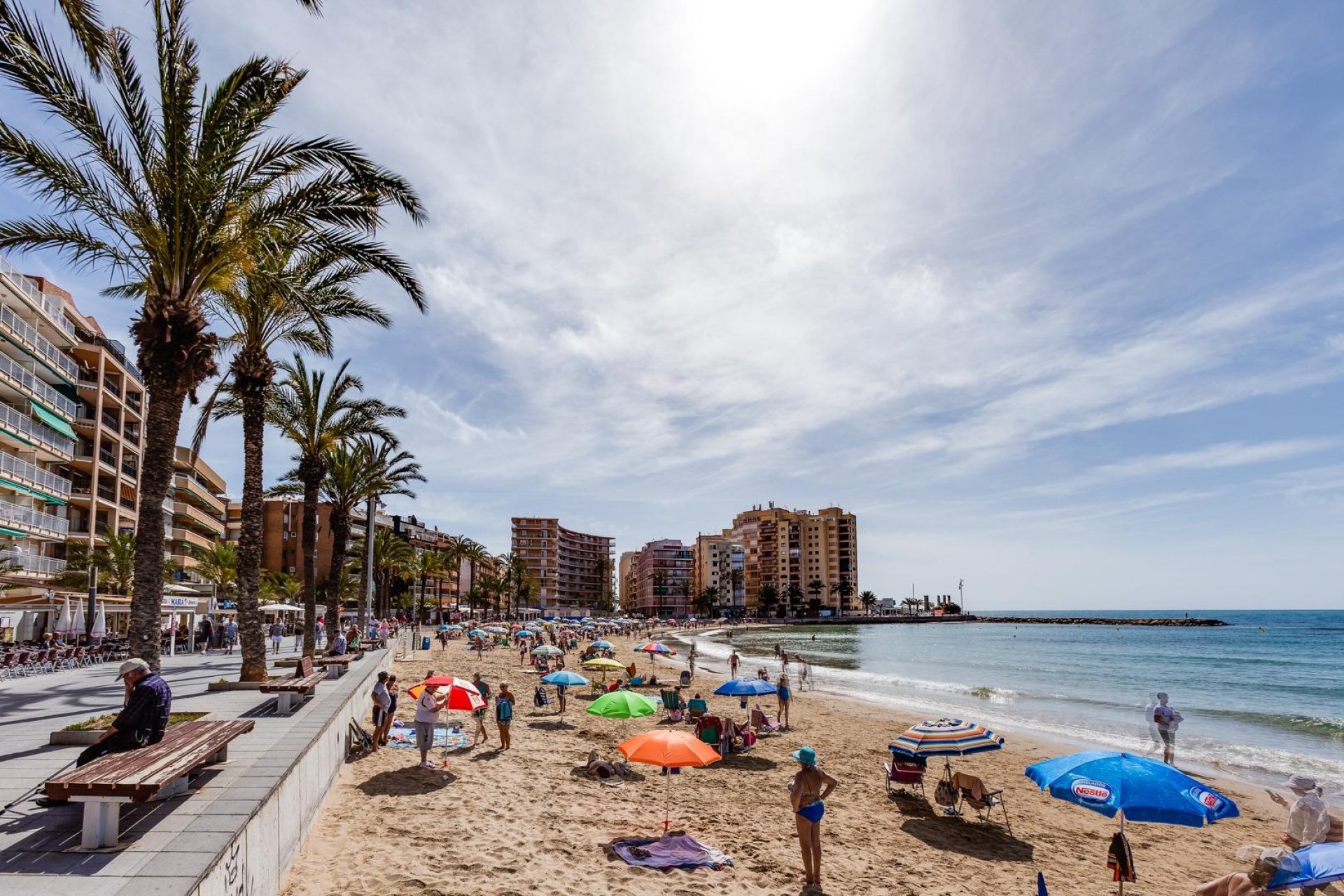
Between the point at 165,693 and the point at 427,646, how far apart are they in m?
34.0

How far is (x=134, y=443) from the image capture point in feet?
149

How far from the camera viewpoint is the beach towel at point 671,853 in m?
8.45

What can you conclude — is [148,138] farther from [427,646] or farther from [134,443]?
[134,443]

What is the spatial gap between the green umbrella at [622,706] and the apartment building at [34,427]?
1079 inches

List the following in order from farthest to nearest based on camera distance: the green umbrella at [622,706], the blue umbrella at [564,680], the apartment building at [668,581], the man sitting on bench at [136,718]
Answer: the apartment building at [668,581]
the blue umbrella at [564,680]
the green umbrella at [622,706]
the man sitting on bench at [136,718]

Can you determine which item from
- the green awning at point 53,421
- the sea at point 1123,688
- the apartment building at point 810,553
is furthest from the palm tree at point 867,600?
the green awning at point 53,421

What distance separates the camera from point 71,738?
27.5 ft

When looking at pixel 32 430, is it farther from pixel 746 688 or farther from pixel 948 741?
pixel 948 741

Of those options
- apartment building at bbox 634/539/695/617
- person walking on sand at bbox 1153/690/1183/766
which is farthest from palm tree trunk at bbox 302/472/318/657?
apartment building at bbox 634/539/695/617

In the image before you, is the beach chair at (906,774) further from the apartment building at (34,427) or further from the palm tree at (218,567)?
the palm tree at (218,567)

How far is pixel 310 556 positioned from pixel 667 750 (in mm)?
18131

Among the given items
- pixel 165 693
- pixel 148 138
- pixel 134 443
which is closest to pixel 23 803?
pixel 165 693

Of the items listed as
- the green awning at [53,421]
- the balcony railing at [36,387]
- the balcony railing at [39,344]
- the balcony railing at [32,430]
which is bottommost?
the balcony railing at [32,430]

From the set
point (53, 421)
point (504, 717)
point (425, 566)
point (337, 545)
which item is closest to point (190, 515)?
point (53, 421)
